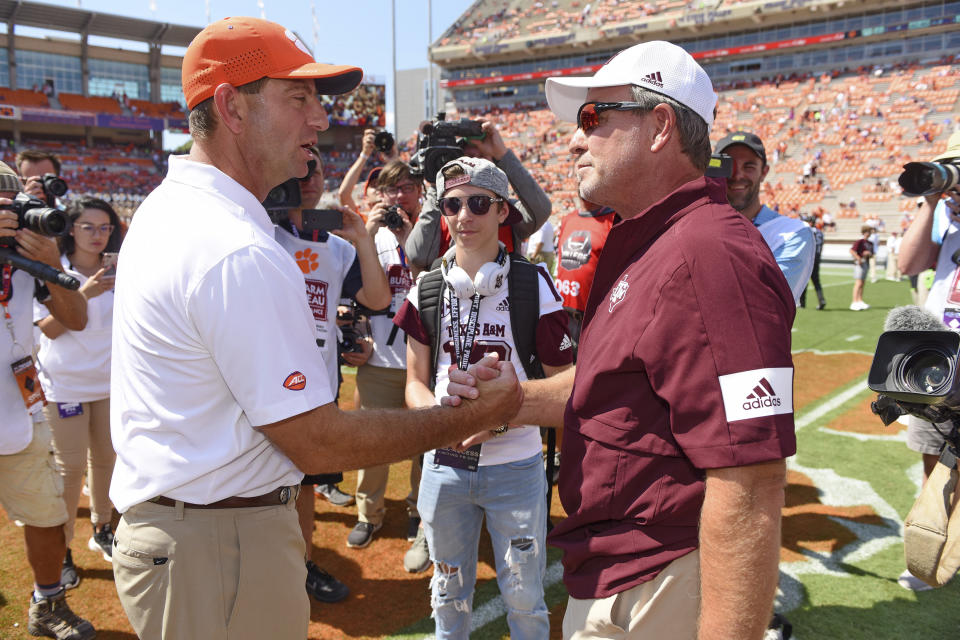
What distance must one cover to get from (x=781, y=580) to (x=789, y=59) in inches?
1799

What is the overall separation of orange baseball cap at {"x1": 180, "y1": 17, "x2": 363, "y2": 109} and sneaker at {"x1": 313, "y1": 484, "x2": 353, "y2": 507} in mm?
3887

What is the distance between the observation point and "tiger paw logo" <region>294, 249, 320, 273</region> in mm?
3729

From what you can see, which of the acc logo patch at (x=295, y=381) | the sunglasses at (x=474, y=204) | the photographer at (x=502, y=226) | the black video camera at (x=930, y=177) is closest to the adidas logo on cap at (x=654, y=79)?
the acc logo patch at (x=295, y=381)

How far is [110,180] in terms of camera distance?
4441 cm

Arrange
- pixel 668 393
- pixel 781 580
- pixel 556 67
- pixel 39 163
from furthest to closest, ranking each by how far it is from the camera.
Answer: pixel 556 67 → pixel 39 163 → pixel 781 580 → pixel 668 393

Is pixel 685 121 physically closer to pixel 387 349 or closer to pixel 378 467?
pixel 387 349

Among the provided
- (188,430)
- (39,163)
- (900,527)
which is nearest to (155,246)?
(188,430)

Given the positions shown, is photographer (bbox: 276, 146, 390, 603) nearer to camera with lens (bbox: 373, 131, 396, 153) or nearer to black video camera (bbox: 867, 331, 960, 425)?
camera with lens (bbox: 373, 131, 396, 153)

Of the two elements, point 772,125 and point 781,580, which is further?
point 772,125

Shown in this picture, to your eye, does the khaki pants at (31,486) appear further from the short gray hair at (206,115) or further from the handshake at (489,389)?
the handshake at (489,389)

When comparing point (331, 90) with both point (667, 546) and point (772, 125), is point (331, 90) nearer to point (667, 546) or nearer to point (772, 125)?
point (667, 546)

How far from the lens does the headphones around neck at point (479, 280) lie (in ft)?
9.34

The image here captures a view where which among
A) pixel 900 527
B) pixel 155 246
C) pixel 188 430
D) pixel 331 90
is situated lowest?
pixel 900 527

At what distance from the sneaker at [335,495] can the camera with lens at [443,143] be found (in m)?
2.70
